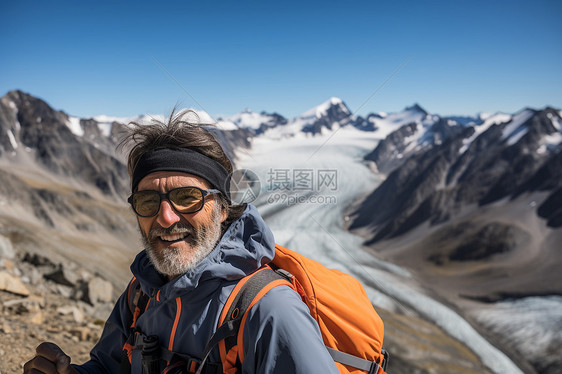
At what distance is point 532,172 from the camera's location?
57125 millimetres

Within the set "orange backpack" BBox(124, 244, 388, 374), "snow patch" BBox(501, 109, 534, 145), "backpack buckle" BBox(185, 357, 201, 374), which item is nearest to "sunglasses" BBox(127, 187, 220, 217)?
"orange backpack" BBox(124, 244, 388, 374)

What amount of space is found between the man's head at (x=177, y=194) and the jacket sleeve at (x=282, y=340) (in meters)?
0.70

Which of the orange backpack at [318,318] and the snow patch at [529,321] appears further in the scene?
the snow patch at [529,321]

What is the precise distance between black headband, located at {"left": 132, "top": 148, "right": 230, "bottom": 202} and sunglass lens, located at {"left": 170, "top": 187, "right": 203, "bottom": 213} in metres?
0.12

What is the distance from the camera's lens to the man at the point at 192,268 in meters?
1.78

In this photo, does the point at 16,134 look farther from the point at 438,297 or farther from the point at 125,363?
the point at 125,363

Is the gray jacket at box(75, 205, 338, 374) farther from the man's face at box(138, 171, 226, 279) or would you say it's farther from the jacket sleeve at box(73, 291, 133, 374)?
the man's face at box(138, 171, 226, 279)

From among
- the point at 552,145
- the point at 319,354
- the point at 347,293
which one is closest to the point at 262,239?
the point at 347,293

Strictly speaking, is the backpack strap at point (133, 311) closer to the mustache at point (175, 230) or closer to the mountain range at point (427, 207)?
the mustache at point (175, 230)

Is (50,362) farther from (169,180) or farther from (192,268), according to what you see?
(169,180)

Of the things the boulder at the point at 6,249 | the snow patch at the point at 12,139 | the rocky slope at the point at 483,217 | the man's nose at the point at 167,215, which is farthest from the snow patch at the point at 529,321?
the snow patch at the point at 12,139

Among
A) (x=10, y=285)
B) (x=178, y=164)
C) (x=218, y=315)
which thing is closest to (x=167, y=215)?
(x=178, y=164)

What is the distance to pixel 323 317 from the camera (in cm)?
200

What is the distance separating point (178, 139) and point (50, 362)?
160 cm
